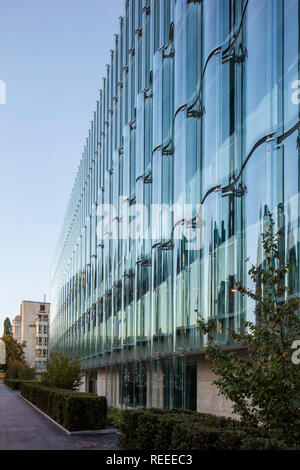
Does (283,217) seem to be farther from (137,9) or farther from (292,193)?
(137,9)

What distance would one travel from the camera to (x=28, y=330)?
6383 inches

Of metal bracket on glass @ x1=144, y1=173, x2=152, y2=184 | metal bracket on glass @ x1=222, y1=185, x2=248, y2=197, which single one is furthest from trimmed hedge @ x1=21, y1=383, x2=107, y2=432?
metal bracket on glass @ x1=144, y1=173, x2=152, y2=184

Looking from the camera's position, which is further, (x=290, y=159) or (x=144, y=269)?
(x=144, y=269)

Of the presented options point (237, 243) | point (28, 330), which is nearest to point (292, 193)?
point (237, 243)

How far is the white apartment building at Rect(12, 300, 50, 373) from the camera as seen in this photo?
6048 inches

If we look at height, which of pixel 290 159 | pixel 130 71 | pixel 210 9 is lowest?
pixel 290 159

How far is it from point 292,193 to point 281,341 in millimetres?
5212

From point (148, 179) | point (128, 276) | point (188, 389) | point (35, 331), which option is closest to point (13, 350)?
point (35, 331)

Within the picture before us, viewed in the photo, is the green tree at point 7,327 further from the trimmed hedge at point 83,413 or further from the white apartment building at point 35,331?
the trimmed hedge at point 83,413

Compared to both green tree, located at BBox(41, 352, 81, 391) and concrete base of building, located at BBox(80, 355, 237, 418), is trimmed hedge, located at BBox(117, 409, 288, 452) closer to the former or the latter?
concrete base of building, located at BBox(80, 355, 237, 418)

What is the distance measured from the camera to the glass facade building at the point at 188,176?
49.7 ft

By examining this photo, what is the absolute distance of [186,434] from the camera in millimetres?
10875

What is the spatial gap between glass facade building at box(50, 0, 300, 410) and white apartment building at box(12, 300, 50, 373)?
117 metres

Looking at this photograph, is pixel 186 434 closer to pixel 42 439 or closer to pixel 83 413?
pixel 42 439
